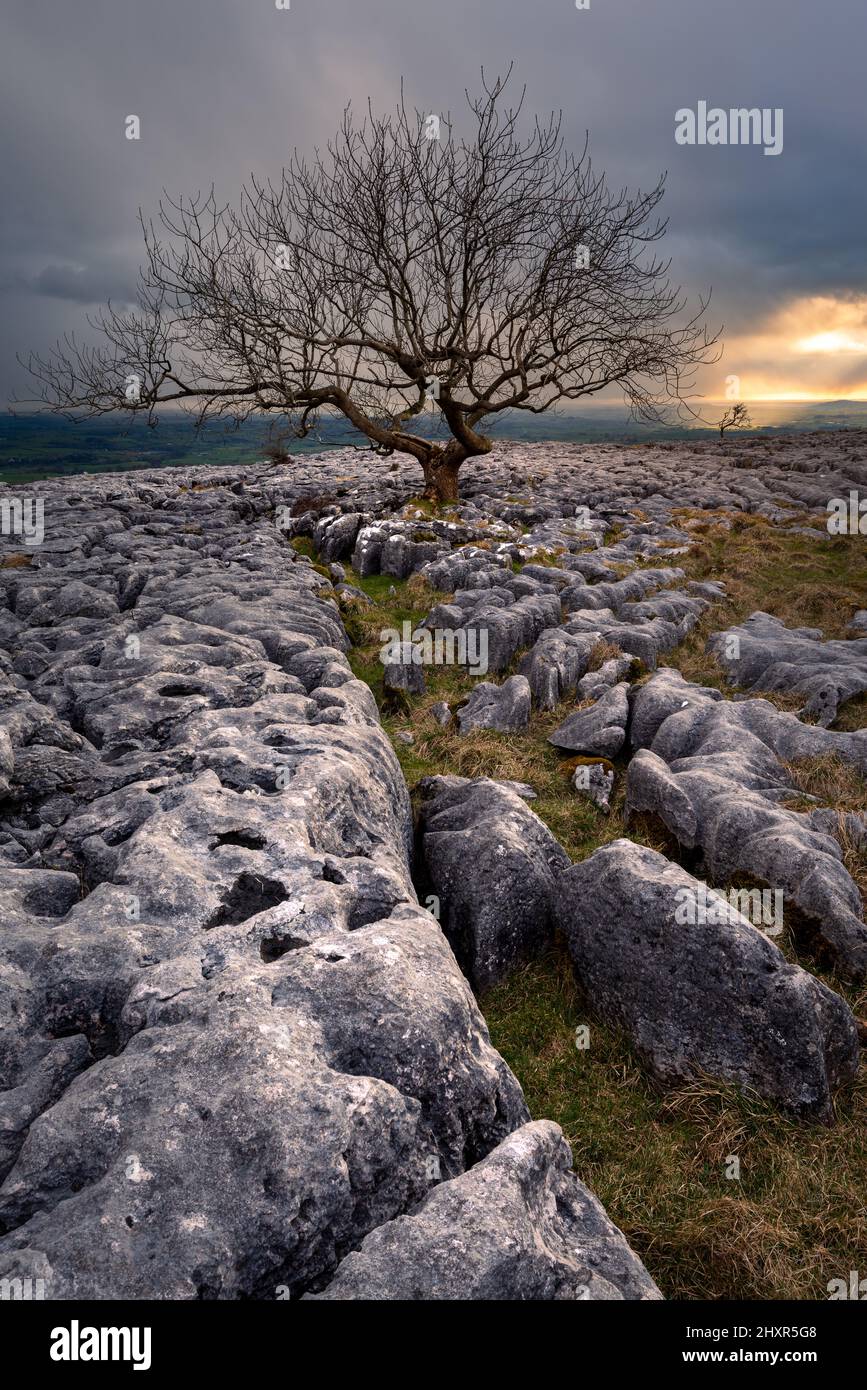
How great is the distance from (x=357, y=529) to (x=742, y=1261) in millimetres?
24299

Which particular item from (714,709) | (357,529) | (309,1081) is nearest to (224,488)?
(357,529)

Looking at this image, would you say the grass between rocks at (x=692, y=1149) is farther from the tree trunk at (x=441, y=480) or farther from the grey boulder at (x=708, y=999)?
the tree trunk at (x=441, y=480)

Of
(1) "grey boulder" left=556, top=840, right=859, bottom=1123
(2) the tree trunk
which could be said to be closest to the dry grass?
(1) "grey boulder" left=556, top=840, right=859, bottom=1123

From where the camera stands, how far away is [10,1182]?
363 centimetres

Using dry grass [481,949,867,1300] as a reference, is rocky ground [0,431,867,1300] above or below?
above

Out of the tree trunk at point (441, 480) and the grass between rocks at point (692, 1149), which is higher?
the tree trunk at point (441, 480)

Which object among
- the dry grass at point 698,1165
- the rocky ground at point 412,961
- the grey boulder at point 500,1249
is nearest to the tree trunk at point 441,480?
the rocky ground at point 412,961

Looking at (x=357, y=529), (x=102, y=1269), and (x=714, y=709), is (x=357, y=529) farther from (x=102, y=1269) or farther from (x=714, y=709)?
(x=102, y=1269)

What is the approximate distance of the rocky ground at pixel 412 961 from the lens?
358cm

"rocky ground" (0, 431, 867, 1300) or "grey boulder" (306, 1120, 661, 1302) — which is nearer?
"grey boulder" (306, 1120, 661, 1302)

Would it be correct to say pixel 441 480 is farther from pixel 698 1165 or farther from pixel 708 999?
pixel 698 1165

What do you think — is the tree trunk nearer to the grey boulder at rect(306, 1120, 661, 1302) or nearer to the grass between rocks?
the grass between rocks

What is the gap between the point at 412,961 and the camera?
16.0 ft

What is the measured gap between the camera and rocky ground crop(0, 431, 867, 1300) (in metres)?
3.58
